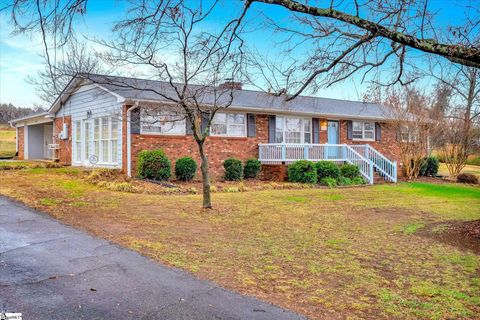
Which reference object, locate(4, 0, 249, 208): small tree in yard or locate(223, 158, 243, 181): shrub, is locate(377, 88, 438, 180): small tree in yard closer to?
locate(223, 158, 243, 181): shrub

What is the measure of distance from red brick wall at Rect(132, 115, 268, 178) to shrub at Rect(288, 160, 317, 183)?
2218 mm

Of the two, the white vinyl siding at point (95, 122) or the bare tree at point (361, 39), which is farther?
the white vinyl siding at point (95, 122)

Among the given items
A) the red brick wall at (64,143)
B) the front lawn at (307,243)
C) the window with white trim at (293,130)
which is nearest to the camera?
the front lawn at (307,243)

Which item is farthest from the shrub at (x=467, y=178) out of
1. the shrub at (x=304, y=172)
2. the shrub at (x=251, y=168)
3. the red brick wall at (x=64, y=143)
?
the red brick wall at (x=64, y=143)

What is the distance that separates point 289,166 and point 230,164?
263cm

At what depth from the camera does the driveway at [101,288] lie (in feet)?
11.8

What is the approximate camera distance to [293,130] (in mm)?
20141

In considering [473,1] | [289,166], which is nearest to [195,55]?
[473,1]

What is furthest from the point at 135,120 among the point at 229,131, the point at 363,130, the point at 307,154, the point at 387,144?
the point at 387,144

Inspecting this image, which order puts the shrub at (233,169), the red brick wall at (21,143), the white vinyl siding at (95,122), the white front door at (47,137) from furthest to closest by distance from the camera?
the red brick wall at (21,143)
the white front door at (47,137)
the shrub at (233,169)
the white vinyl siding at (95,122)

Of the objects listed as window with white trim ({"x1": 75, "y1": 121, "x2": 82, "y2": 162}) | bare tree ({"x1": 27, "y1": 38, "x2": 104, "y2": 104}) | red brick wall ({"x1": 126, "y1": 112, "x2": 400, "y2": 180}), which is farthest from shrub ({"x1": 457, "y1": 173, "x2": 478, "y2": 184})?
window with white trim ({"x1": 75, "y1": 121, "x2": 82, "y2": 162})

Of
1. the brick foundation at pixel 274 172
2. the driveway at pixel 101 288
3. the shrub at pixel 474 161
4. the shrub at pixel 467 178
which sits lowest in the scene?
the driveway at pixel 101 288

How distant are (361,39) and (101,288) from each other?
5.52 metres

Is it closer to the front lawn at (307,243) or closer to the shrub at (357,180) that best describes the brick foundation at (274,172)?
the shrub at (357,180)
